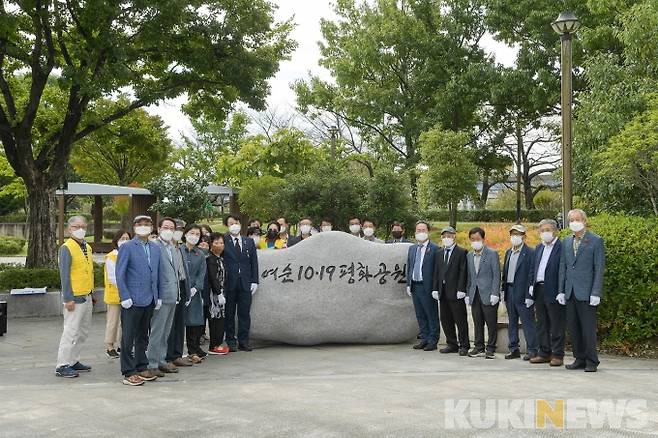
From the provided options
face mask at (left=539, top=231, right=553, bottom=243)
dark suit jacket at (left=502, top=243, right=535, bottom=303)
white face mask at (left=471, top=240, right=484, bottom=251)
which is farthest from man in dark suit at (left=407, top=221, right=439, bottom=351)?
face mask at (left=539, top=231, right=553, bottom=243)

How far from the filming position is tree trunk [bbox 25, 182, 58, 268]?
50.8 feet

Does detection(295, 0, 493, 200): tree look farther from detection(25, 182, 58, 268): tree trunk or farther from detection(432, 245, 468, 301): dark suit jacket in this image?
detection(432, 245, 468, 301): dark suit jacket

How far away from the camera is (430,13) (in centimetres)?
3709

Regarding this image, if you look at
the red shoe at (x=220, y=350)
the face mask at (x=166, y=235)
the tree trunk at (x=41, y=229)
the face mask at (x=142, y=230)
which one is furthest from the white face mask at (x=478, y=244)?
the tree trunk at (x=41, y=229)

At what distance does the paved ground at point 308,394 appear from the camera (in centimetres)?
579

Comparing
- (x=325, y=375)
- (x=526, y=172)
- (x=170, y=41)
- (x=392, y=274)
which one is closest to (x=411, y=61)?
(x=526, y=172)

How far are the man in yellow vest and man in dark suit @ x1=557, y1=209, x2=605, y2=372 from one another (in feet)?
18.6

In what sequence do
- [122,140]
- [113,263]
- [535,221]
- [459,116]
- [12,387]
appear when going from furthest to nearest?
[535,221]
[459,116]
[122,140]
[113,263]
[12,387]

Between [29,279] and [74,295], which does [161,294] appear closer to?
[74,295]

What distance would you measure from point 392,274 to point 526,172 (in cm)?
4414

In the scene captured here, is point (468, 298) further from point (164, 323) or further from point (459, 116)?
point (459, 116)

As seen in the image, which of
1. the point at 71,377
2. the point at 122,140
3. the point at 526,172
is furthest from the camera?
the point at 526,172

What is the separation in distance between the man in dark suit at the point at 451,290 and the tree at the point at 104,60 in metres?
8.03

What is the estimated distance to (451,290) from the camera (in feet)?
31.0
